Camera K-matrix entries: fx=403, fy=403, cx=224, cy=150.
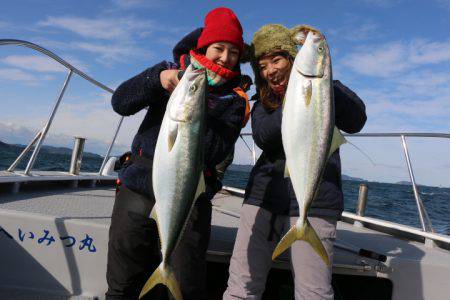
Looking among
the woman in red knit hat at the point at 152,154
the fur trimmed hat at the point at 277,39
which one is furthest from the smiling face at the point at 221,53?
the fur trimmed hat at the point at 277,39

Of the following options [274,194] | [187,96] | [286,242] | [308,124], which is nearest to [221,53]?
[187,96]

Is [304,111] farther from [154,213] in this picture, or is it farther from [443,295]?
[443,295]

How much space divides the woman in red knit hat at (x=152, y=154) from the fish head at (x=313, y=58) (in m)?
0.64

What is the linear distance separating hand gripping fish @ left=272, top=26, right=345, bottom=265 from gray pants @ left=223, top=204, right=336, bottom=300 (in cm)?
26

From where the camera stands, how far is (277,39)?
317 centimetres

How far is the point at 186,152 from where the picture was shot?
255 cm

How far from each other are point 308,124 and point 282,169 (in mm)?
755

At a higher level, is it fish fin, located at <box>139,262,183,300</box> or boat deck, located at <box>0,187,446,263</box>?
boat deck, located at <box>0,187,446,263</box>

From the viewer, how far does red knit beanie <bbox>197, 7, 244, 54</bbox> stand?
9.71ft

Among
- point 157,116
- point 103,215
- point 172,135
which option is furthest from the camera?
point 103,215

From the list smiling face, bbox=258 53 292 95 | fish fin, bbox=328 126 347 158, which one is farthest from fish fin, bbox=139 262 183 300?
smiling face, bbox=258 53 292 95

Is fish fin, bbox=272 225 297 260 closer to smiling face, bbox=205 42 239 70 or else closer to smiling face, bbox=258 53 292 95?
smiling face, bbox=258 53 292 95

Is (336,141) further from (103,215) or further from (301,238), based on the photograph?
(103,215)

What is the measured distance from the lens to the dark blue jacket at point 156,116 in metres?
2.91
